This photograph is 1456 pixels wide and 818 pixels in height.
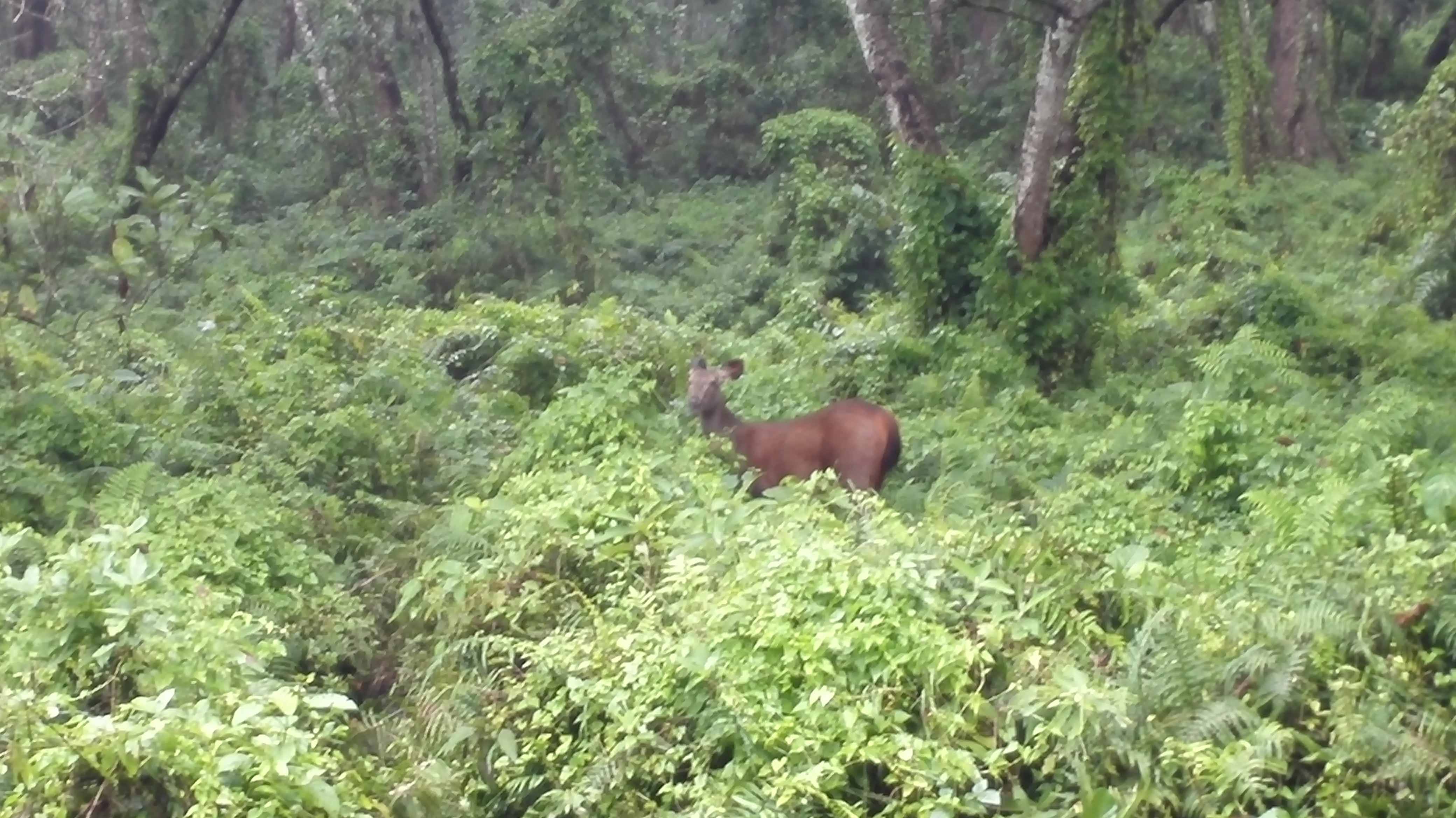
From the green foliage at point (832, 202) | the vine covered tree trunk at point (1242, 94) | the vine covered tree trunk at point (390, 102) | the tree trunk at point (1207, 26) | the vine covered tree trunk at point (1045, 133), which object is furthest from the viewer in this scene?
the tree trunk at point (1207, 26)

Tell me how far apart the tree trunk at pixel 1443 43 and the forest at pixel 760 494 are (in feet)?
19.1

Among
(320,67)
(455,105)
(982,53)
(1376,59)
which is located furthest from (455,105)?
(1376,59)

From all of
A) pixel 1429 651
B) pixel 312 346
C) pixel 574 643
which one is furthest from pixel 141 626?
pixel 312 346

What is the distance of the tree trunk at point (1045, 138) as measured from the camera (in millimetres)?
10891

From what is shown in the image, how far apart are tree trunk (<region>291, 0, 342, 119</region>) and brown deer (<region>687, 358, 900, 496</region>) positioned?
15762mm

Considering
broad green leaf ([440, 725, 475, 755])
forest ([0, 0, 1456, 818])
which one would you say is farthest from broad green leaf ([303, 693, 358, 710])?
broad green leaf ([440, 725, 475, 755])

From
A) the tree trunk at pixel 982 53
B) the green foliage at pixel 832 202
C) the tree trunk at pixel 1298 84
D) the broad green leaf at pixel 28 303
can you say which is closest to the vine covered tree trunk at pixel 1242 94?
the tree trunk at pixel 1298 84

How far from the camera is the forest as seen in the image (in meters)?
4.77

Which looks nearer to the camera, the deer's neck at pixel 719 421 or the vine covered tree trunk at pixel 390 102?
the deer's neck at pixel 719 421

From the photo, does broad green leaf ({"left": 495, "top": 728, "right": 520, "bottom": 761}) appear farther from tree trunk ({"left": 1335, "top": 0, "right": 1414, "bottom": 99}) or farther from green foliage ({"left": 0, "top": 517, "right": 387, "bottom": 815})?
tree trunk ({"left": 1335, "top": 0, "right": 1414, "bottom": 99})

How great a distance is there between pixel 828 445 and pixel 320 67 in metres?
16.5

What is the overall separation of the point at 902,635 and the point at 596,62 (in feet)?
59.6

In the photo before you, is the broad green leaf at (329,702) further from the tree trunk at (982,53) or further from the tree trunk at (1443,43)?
the tree trunk at (1443,43)

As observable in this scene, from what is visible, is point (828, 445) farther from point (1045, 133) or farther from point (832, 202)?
point (832, 202)
